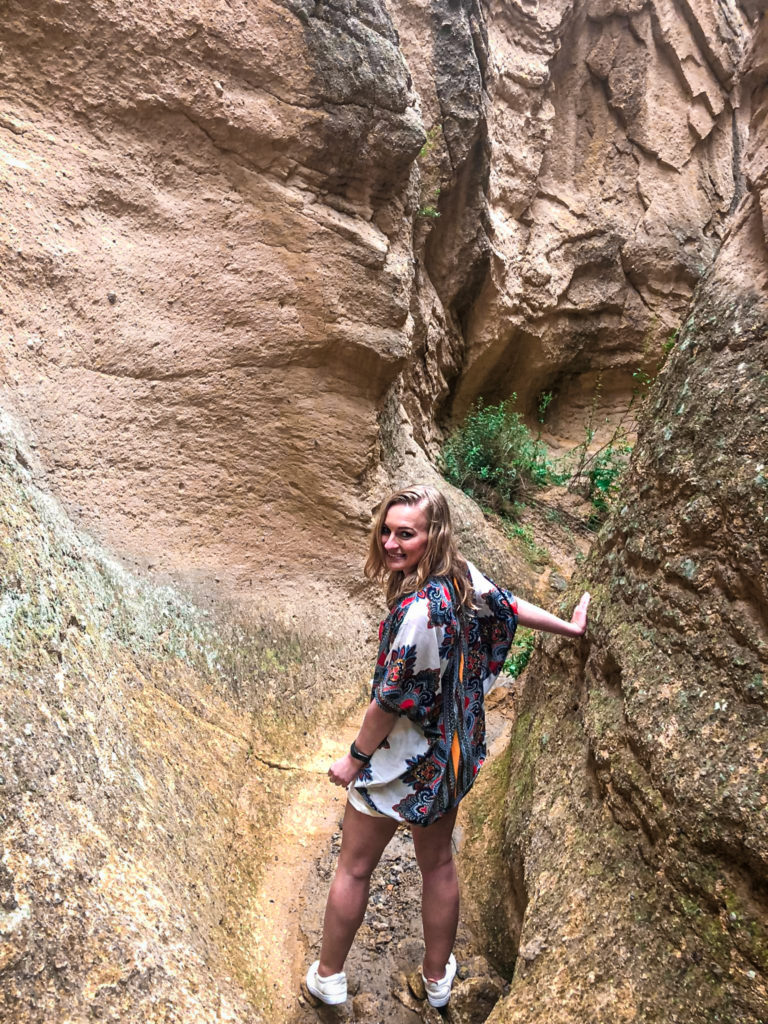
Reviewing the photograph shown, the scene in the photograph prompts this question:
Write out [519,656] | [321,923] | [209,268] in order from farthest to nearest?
[519,656] → [209,268] → [321,923]

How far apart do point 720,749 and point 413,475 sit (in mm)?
3422

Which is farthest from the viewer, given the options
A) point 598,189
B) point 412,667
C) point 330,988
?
point 598,189

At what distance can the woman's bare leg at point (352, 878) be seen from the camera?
1.92 meters

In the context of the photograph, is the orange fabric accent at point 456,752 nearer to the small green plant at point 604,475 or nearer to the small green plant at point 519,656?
the small green plant at point 519,656

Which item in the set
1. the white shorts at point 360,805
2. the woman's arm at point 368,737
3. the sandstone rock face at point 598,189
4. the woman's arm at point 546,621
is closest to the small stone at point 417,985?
the white shorts at point 360,805

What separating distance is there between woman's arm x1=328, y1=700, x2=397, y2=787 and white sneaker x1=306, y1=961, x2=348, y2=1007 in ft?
1.98

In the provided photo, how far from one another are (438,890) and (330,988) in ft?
1.40

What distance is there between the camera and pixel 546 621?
83.8 inches

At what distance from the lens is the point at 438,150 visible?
217 inches

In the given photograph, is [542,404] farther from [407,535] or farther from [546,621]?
[407,535]

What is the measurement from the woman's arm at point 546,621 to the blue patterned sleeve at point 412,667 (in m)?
0.40

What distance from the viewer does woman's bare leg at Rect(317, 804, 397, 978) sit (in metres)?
1.92

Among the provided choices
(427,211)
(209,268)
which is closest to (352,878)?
(209,268)

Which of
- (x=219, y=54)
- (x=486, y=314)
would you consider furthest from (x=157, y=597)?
(x=486, y=314)
